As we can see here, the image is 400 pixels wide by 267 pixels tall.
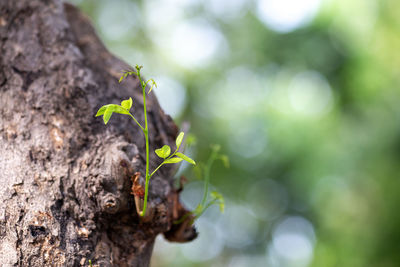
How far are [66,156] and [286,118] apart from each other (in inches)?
239

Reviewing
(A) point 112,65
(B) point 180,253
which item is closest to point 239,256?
(B) point 180,253

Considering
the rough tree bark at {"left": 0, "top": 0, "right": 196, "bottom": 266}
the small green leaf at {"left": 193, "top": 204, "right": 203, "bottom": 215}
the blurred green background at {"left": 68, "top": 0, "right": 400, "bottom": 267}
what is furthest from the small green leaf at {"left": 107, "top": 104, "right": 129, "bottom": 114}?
the blurred green background at {"left": 68, "top": 0, "right": 400, "bottom": 267}

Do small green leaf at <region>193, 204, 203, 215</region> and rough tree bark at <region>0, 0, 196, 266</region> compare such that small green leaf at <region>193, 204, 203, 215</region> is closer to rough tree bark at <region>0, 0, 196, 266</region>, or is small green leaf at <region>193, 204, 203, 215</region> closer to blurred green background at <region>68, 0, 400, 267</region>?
rough tree bark at <region>0, 0, 196, 266</region>

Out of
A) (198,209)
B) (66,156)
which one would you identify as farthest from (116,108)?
(198,209)

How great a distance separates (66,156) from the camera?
1054mm

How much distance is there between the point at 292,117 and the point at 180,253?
432cm

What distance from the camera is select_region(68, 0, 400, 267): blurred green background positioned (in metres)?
5.59

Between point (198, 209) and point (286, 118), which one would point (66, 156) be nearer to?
point (198, 209)

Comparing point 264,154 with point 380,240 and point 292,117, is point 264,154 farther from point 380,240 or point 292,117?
point 380,240

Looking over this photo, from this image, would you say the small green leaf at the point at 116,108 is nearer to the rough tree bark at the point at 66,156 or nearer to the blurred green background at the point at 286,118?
the rough tree bark at the point at 66,156

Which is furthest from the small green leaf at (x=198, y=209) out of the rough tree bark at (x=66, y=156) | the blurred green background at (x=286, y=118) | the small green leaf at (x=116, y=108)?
the blurred green background at (x=286, y=118)

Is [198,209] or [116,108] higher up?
[116,108]

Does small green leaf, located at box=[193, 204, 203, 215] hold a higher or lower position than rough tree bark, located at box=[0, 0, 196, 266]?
lower

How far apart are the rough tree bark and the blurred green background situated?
3.78 metres
